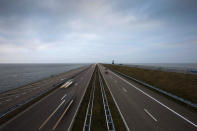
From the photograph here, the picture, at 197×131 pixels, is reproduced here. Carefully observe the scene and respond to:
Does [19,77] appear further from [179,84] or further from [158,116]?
[179,84]

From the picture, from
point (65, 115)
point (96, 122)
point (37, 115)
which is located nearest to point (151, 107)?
point (96, 122)

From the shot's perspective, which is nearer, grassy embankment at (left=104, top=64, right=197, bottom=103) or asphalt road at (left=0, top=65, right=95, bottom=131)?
asphalt road at (left=0, top=65, right=95, bottom=131)

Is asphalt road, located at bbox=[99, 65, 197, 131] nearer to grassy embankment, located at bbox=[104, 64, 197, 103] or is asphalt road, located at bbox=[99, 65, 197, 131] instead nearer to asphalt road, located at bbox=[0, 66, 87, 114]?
grassy embankment, located at bbox=[104, 64, 197, 103]

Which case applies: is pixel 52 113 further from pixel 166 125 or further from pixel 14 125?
pixel 166 125

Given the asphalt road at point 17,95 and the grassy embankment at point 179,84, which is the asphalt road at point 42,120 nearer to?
the asphalt road at point 17,95

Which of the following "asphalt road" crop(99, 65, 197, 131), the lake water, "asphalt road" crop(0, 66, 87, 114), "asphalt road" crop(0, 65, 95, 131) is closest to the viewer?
"asphalt road" crop(99, 65, 197, 131)

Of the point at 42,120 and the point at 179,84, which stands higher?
the point at 179,84

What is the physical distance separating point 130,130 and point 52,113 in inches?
370

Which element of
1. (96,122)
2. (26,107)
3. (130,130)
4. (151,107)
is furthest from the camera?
(26,107)

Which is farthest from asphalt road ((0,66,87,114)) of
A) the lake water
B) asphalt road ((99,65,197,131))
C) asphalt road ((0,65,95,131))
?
asphalt road ((99,65,197,131))

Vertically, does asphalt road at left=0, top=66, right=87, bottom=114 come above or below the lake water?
above

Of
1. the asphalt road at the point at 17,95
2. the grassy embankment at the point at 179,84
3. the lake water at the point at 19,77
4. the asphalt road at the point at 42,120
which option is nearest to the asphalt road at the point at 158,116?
the grassy embankment at the point at 179,84

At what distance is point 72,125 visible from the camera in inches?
352

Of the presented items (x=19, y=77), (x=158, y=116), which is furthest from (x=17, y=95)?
(x=19, y=77)
